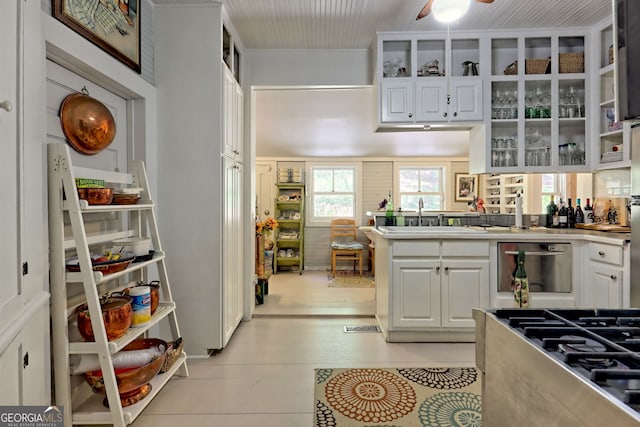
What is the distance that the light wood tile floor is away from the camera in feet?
6.23

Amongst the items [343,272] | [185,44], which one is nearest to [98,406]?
[185,44]

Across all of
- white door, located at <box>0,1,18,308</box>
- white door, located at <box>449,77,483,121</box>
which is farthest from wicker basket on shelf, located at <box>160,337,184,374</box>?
white door, located at <box>449,77,483,121</box>

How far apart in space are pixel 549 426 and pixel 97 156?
235 centimetres

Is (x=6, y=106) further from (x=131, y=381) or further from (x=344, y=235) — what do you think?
(x=344, y=235)

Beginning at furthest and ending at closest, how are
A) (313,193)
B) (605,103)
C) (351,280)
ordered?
(313,193) < (351,280) < (605,103)

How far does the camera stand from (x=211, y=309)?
8.44ft

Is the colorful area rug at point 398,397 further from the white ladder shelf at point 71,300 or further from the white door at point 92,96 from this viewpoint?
the white door at point 92,96

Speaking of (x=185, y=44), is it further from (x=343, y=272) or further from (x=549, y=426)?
(x=343, y=272)

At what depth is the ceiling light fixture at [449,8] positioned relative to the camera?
1875 millimetres

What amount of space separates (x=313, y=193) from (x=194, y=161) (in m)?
4.49

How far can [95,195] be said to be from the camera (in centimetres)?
172

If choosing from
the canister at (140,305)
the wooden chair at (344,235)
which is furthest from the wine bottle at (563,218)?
the canister at (140,305)

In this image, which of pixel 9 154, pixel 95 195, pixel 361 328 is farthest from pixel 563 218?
pixel 9 154

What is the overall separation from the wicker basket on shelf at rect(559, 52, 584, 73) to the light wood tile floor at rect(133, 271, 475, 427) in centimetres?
251
